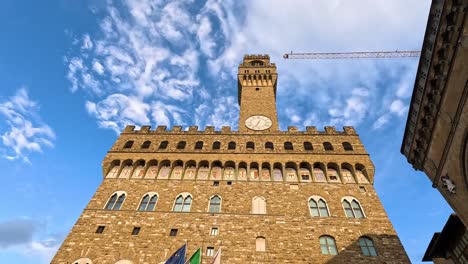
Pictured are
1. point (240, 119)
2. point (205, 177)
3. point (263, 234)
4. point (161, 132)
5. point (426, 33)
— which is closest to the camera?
point (426, 33)

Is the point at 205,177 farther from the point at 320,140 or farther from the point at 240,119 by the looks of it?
the point at 320,140

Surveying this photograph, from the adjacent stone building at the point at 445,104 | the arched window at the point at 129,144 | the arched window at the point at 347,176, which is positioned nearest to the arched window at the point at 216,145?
the arched window at the point at 129,144

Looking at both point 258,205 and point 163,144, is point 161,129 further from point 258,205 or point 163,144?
point 258,205

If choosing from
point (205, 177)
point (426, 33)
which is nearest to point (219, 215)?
point (205, 177)

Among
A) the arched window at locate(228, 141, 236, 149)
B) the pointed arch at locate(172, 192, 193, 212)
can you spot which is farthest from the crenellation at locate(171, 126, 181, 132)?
the pointed arch at locate(172, 192, 193, 212)

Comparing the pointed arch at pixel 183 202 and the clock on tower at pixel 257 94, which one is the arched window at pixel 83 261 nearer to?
the pointed arch at pixel 183 202

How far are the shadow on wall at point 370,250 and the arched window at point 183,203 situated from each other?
8.40 metres

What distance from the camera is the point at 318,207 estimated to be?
16562 millimetres

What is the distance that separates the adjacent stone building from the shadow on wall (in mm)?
3632

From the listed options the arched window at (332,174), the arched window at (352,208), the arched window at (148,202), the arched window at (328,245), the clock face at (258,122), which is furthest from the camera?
the clock face at (258,122)

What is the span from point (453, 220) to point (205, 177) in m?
13.8

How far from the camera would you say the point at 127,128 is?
22703mm

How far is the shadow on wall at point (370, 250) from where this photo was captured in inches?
534

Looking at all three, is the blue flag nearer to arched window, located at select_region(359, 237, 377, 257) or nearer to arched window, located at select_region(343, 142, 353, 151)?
arched window, located at select_region(359, 237, 377, 257)
